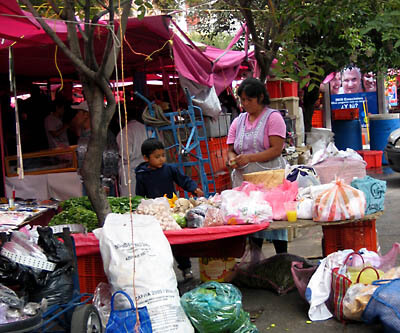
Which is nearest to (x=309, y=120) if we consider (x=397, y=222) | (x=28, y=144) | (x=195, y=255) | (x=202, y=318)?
(x=397, y=222)

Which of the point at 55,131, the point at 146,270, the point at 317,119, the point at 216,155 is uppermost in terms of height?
the point at 317,119

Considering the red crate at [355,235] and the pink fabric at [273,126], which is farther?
the pink fabric at [273,126]

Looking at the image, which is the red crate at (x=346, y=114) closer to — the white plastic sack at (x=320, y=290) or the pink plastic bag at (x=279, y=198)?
the pink plastic bag at (x=279, y=198)

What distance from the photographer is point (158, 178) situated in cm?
581

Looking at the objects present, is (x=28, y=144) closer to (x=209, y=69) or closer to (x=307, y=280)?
(x=209, y=69)

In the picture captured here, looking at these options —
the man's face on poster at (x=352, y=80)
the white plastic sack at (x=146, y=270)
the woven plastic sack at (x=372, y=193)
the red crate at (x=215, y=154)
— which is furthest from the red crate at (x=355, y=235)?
the man's face on poster at (x=352, y=80)

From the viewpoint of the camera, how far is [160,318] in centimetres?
388

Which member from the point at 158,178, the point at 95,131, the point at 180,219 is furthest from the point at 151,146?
the point at 95,131

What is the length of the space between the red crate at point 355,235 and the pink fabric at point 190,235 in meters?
0.94

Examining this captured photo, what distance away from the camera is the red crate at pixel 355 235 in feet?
16.5

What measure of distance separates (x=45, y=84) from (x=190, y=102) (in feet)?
18.4

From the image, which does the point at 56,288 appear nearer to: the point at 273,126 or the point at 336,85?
the point at 273,126

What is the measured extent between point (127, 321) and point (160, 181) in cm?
220

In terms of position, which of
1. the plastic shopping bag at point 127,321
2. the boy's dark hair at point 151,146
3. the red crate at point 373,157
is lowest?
the plastic shopping bag at point 127,321
